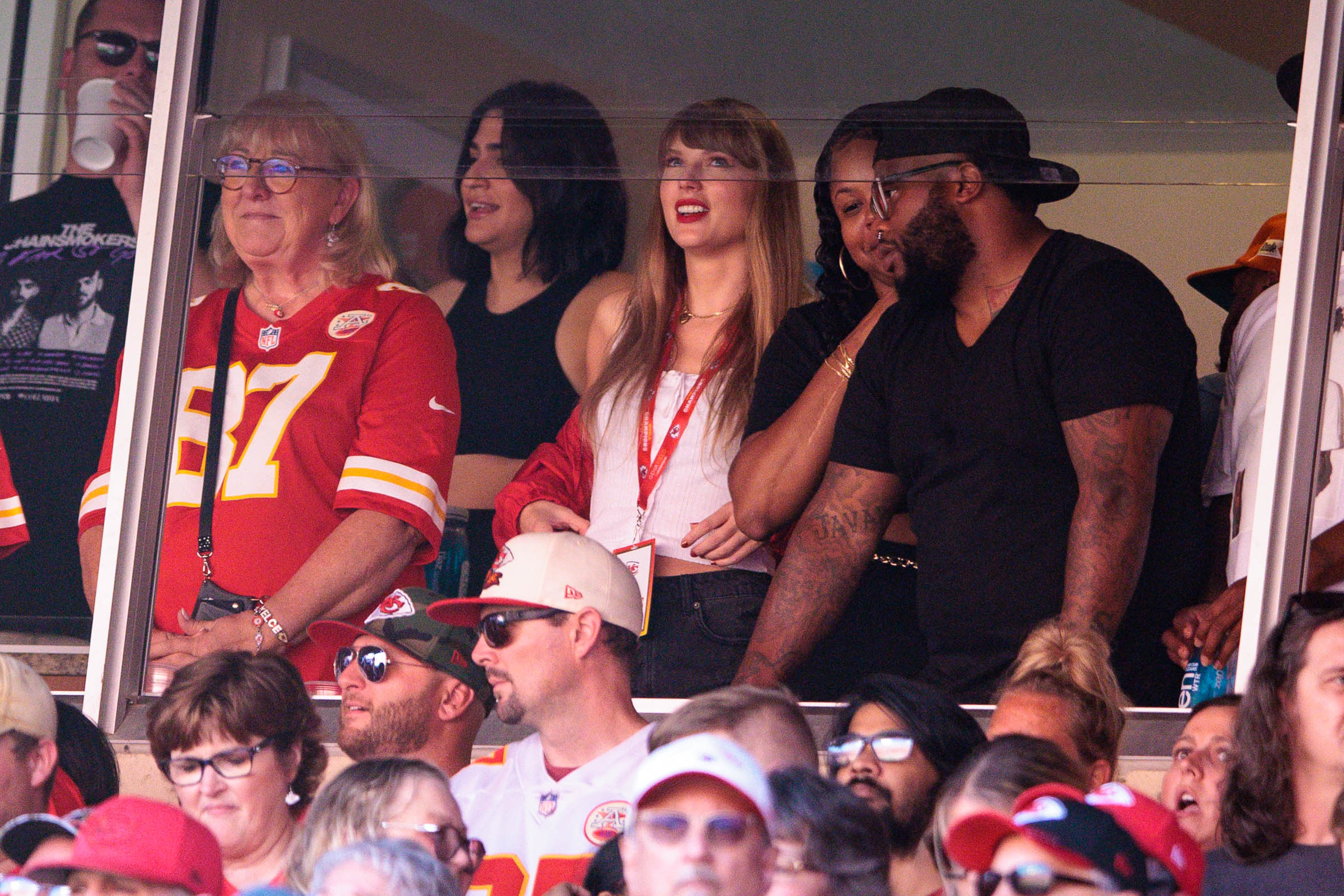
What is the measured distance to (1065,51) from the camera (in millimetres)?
3730

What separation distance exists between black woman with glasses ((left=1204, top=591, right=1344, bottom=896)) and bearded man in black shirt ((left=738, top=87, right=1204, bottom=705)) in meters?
0.55

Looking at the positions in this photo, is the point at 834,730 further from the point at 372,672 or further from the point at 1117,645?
the point at 372,672

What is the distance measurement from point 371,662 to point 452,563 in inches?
22.3

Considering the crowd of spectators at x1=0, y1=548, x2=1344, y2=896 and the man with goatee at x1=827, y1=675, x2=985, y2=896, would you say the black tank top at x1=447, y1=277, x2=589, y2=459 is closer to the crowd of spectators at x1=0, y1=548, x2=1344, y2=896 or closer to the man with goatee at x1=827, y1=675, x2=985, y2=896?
the crowd of spectators at x1=0, y1=548, x2=1344, y2=896

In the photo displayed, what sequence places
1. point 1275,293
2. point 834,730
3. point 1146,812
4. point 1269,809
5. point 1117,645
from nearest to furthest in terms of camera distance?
point 1146,812 → point 1269,809 → point 834,730 → point 1117,645 → point 1275,293

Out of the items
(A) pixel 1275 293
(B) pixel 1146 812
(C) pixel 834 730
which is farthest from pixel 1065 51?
(B) pixel 1146 812

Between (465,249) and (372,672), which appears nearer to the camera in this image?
(372,672)

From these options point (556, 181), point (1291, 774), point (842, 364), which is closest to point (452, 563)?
point (556, 181)

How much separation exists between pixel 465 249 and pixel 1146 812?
2.46m

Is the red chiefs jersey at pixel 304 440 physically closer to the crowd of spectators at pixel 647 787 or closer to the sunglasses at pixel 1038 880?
the crowd of spectators at pixel 647 787

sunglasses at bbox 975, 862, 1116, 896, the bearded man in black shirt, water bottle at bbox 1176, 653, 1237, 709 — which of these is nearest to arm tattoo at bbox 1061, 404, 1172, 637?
the bearded man in black shirt

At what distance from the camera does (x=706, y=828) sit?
2.20 meters

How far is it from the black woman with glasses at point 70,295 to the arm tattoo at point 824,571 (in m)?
1.60

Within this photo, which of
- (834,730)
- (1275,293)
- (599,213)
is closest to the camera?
(834,730)
